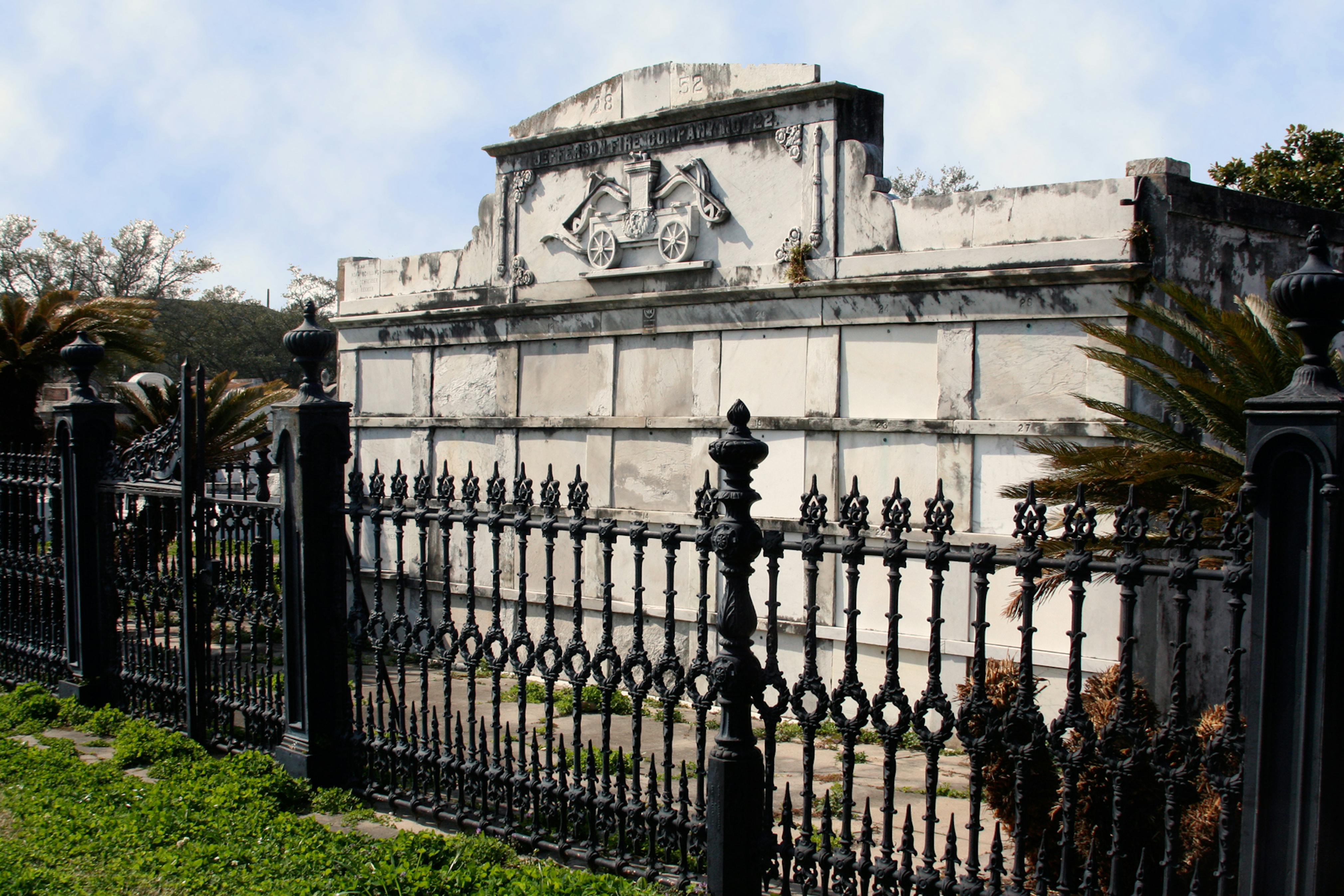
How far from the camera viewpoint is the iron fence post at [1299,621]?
3.10 meters

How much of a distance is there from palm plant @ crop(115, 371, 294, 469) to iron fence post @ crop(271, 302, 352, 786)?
7998 millimetres

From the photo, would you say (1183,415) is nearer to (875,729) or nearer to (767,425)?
(875,729)

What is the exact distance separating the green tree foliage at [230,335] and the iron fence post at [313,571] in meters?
42.7

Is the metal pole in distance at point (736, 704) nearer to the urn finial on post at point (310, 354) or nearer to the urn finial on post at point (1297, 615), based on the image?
the urn finial on post at point (1297, 615)

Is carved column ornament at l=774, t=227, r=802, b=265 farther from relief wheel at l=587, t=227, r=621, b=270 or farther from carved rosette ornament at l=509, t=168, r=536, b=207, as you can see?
carved rosette ornament at l=509, t=168, r=536, b=207

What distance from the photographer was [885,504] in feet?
13.3

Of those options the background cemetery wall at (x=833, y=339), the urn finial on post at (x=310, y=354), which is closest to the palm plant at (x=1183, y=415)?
the background cemetery wall at (x=833, y=339)

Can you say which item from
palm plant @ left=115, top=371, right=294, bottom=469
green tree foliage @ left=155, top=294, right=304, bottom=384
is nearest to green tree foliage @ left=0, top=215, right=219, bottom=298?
green tree foliage @ left=155, top=294, right=304, bottom=384

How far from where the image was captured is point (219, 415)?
45.3ft

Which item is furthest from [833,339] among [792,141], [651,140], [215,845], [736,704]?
[215,845]

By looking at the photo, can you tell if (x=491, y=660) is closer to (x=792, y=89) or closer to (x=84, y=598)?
(x=84, y=598)

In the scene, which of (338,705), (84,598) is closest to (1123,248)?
(338,705)

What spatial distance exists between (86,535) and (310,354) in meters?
3.09

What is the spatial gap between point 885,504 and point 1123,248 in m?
4.47
